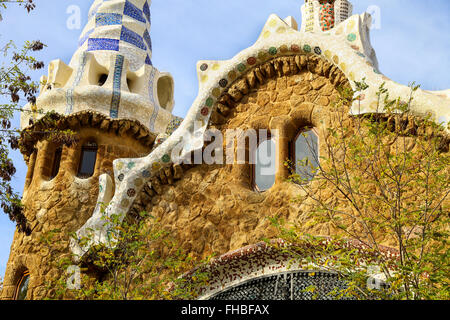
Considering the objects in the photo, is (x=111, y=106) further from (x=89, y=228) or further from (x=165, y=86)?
(x=89, y=228)

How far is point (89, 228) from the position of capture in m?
6.61

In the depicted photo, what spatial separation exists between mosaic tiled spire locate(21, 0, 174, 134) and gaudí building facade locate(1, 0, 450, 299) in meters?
0.03

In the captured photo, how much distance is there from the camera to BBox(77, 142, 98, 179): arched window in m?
9.20

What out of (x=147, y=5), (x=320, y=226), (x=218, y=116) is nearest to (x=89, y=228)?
(x=218, y=116)

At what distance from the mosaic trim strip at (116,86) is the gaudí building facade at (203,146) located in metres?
0.02

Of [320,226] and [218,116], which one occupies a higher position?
[218,116]

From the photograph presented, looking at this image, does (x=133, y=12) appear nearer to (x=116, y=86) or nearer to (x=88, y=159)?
(x=116, y=86)

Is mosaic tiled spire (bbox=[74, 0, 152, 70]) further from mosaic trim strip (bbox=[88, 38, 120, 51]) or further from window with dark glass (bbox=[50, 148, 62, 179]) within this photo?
window with dark glass (bbox=[50, 148, 62, 179])

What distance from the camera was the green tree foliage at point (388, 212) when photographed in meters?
4.44

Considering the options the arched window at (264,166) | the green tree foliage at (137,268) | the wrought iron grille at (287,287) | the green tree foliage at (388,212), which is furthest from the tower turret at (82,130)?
the green tree foliage at (388,212)

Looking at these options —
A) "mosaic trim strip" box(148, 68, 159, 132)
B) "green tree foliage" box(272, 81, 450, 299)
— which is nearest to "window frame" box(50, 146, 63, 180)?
"mosaic trim strip" box(148, 68, 159, 132)

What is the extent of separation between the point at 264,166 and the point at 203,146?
2.43 feet
